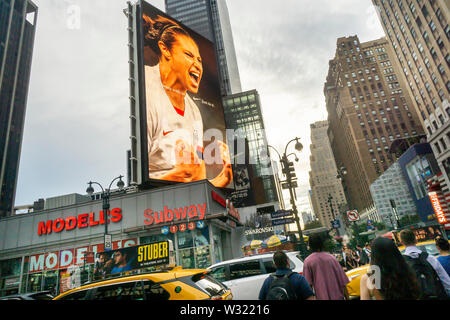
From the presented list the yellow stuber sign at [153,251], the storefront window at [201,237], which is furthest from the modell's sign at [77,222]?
the yellow stuber sign at [153,251]

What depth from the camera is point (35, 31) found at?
→ 125 m

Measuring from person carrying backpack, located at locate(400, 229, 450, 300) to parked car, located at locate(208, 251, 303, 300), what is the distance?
166 inches

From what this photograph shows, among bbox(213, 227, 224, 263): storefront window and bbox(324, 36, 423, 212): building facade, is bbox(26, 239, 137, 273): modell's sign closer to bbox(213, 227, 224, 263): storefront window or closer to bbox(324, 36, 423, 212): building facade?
bbox(213, 227, 224, 263): storefront window

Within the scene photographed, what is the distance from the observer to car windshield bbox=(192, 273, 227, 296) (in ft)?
18.1

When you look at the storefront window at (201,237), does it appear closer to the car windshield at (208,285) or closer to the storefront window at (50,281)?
the storefront window at (50,281)

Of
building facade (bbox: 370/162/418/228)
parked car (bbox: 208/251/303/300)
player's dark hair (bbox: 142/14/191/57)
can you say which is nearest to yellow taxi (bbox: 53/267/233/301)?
parked car (bbox: 208/251/303/300)

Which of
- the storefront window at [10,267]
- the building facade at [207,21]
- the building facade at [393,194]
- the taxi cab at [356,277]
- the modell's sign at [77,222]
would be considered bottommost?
the taxi cab at [356,277]

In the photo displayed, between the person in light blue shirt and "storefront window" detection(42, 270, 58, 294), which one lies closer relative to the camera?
the person in light blue shirt

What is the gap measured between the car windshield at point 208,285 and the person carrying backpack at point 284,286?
210 cm

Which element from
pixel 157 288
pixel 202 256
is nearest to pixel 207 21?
pixel 202 256

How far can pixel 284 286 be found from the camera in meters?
3.49

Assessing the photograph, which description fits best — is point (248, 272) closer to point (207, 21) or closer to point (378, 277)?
point (378, 277)

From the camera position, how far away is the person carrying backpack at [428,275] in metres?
3.56

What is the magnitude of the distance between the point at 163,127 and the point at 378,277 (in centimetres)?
2675
